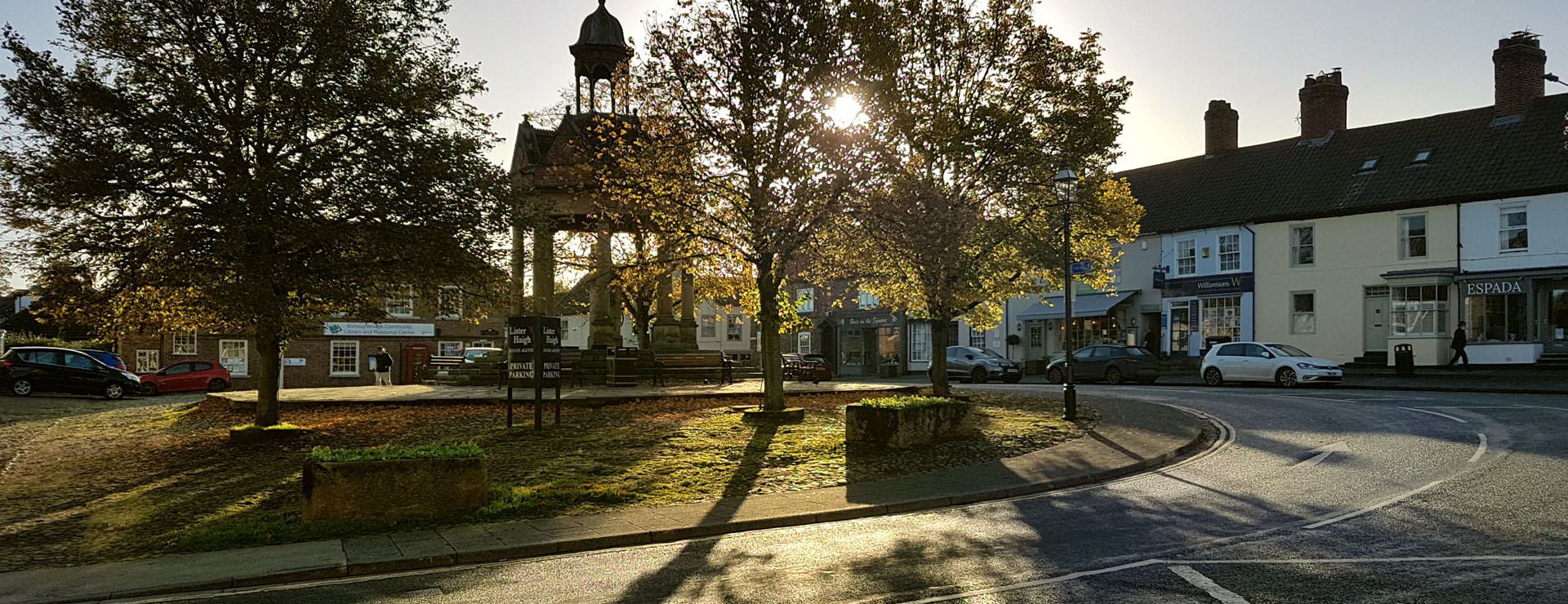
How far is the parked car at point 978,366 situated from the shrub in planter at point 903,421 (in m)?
25.1

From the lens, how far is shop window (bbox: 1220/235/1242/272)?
40.7 metres

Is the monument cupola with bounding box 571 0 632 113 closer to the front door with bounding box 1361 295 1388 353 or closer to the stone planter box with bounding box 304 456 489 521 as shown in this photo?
the stone planter box with bounding box 304 456 489 521

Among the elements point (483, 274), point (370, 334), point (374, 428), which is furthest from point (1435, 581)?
point (370, 334)

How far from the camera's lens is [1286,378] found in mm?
29422

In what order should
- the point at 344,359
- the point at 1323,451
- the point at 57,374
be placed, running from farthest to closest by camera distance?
the point at 344,359
the point at 57,374
the point at 1323,451

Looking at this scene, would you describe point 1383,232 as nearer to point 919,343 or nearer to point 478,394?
point 919,343

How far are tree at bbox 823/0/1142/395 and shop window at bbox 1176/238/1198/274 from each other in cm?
1922

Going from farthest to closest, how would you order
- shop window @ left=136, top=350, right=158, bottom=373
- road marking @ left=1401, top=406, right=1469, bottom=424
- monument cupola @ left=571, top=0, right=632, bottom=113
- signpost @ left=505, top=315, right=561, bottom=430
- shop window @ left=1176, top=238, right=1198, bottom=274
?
shop window @ left=136, top=350, right=158, bottom=373 < shop window @ left=1176, top=238, right=1198, bottom=274 < monument cupola @ left=571, top=0, right=632, bottom=113 < signpost @ left=505, top=315, right=561, bottom=430 < road marking @ left=1401, top=406, right=1469, bottom=424

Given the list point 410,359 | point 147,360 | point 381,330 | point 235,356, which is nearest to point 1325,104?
point 410,359

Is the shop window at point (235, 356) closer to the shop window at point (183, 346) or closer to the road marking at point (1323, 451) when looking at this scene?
the shop window at point (183, 346)

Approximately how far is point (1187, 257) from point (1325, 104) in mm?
8143

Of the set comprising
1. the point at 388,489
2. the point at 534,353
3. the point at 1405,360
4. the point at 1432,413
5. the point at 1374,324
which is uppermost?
the point at 1374,324

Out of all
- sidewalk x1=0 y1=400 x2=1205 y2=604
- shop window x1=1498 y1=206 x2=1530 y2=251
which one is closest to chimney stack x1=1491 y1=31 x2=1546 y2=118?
shop window x1=1498 y1=206 x2=1530 y2=251

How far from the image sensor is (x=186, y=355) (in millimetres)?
50500
